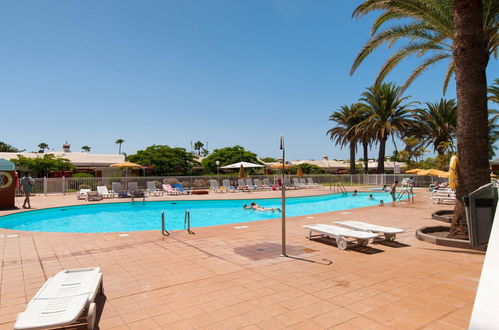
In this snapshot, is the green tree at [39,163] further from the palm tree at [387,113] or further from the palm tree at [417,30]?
the palm tree at [387,113]

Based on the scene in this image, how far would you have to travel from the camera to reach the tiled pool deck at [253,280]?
3637mm

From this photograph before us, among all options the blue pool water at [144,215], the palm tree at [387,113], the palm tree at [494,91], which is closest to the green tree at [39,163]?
the blue pool water at [144,215]

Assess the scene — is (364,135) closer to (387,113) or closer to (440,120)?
(387,113)

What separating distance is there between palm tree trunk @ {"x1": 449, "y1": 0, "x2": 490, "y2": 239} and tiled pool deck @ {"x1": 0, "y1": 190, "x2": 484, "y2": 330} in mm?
1808

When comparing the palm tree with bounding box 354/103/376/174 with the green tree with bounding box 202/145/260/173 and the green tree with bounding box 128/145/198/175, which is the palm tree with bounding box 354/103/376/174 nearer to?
the green tree with bounding box 202/145/260/173

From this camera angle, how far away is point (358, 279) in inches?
194

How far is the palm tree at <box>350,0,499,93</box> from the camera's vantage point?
896 centimetres

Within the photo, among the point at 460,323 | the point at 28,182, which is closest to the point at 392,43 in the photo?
the point at 460,323

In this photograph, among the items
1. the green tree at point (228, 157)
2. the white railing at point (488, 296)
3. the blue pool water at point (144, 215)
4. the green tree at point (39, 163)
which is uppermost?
the green tree at point (228, 157)

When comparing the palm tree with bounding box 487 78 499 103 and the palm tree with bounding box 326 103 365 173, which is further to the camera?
the palm tree with bounding box 326 103 365 173

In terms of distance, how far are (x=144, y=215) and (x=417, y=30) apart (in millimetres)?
14107

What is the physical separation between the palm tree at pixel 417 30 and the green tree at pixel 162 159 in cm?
2504

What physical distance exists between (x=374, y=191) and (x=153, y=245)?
2306 centimetres

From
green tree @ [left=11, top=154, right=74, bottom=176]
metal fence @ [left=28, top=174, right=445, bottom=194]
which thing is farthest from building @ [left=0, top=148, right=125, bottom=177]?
metal fence @ [left=28, top=174, right=445, bottom=194]
